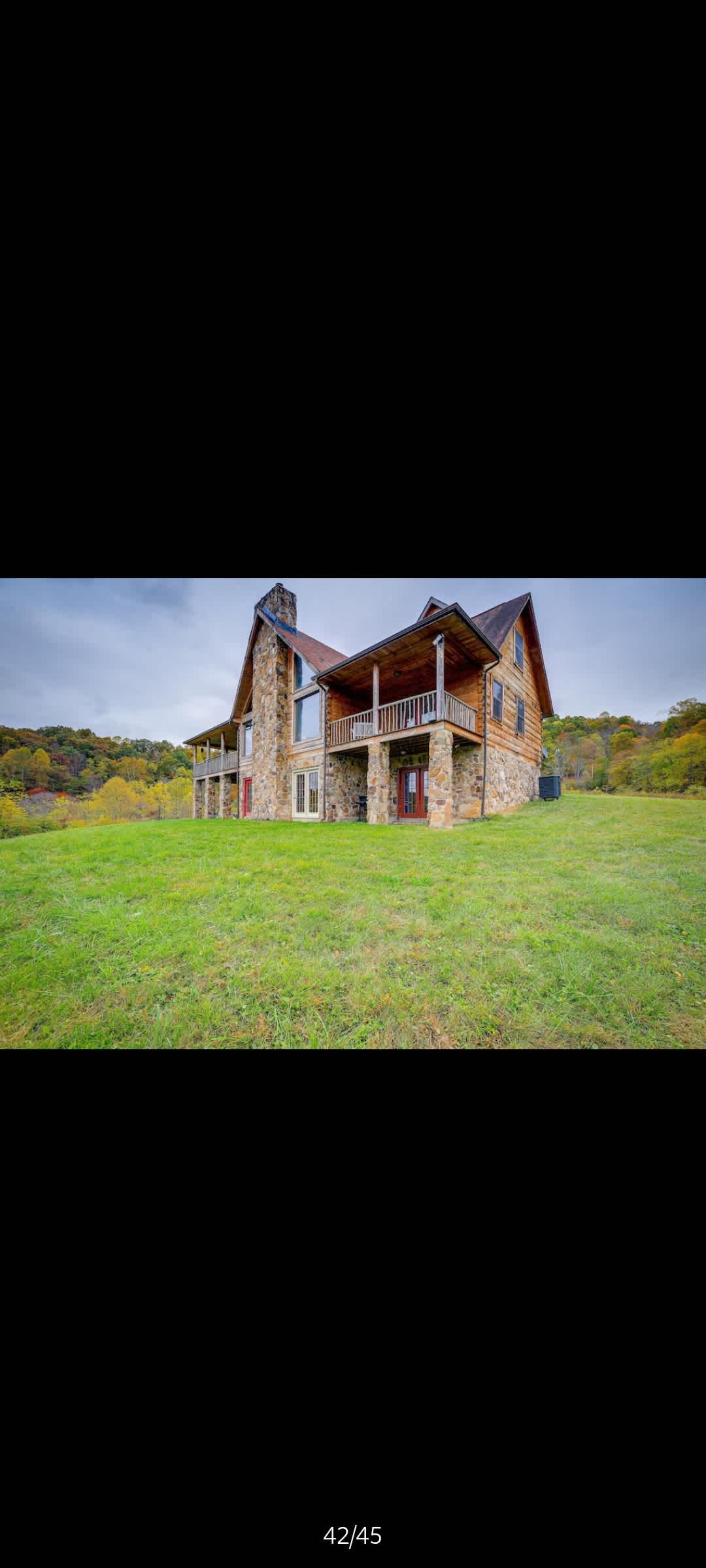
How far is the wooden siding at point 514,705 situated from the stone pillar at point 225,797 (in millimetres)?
6425

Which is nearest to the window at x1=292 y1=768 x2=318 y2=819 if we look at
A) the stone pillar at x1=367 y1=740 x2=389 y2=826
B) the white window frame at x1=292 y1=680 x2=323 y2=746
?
the white window frame at x1=292 y1=680 x2=323 y2=746

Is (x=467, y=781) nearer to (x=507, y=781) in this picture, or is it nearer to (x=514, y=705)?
(x=507, y=781)

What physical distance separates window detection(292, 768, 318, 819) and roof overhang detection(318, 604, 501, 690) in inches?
71.3

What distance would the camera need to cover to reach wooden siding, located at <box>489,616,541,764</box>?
6.66 metres

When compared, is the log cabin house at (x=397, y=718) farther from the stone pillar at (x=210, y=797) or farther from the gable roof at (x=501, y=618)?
the stone pillar at (x=210, y=797)

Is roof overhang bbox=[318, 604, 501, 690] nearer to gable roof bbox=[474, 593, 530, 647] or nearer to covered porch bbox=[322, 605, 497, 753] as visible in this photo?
covered porch bbox=[322, 605, 497, 753]

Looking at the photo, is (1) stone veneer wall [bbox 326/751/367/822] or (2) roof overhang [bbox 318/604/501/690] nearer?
(2) roof overhang [bbox 318/604/501/690]

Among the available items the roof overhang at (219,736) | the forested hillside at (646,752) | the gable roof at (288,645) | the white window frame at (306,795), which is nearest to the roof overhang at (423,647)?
the gable roof at (288,645)

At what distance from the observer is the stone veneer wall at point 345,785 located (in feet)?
24.0
